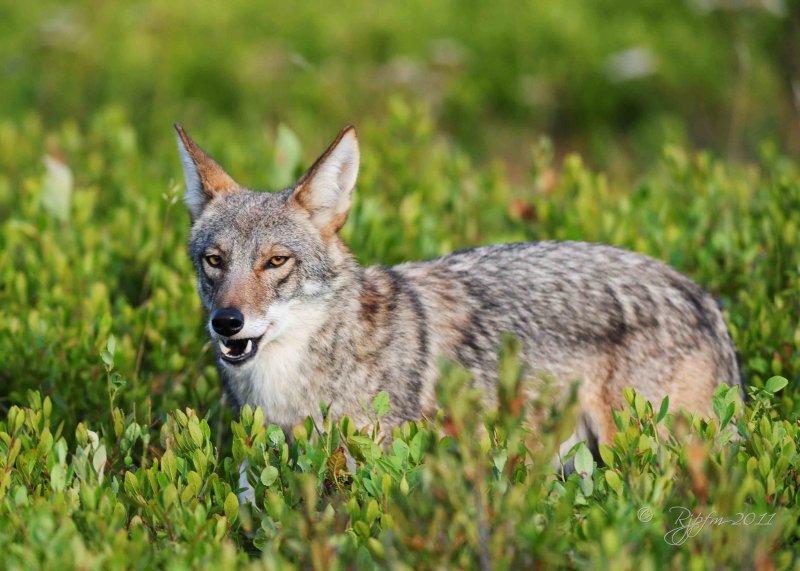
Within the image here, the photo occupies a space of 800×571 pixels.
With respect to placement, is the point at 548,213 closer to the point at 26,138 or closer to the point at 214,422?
the point at 214,422

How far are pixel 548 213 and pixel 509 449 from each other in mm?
3834

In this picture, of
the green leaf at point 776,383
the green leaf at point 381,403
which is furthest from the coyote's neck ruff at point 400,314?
the green leaf at point 776,383

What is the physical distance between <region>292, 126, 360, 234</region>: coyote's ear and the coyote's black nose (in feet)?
2.52

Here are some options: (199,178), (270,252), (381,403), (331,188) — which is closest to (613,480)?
(381,403)

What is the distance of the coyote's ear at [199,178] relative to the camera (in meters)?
5.28

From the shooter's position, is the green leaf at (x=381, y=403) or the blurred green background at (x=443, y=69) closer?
the green leaf at (x=381, y=403)

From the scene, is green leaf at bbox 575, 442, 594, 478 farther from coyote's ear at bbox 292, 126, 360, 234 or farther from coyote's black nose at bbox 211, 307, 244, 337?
coyote's ear at bbox 292, 126, 360, 234

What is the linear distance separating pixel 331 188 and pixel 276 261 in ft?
1.71

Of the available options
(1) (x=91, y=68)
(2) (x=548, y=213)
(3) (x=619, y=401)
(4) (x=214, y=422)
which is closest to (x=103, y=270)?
(4) (x=214, y=422)

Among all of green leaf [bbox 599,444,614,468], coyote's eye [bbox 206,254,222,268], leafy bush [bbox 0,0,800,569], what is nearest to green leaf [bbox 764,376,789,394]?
leafy bush [bbox 0,0,800,569]

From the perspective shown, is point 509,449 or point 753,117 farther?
point 753,117

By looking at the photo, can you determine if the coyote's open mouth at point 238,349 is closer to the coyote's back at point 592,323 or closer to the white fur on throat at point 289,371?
the white fur on throat at point 289,371

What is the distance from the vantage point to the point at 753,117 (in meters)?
12.8

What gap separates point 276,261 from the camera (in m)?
4.79
